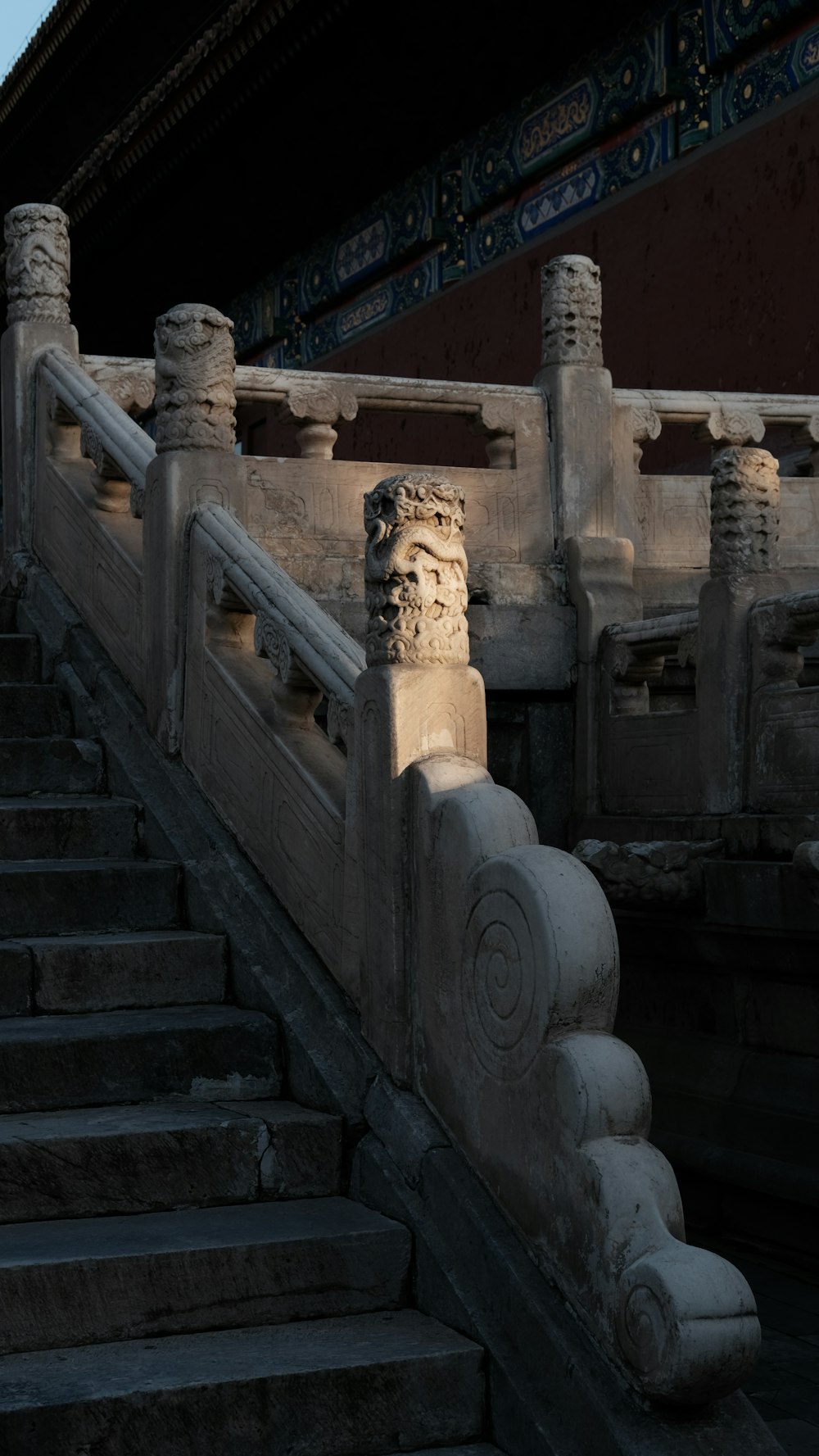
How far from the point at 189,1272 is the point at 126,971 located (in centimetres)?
117

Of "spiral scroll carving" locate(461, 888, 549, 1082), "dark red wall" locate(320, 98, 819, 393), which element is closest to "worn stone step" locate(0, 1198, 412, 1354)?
"spiral scroll carving" locate(461, 888, 549, 1082)

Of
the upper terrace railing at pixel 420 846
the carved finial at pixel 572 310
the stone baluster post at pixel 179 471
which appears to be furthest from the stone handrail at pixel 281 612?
the carved finial at pixel 572 310

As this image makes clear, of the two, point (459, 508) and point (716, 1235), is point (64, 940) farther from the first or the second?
point (716, 1235)

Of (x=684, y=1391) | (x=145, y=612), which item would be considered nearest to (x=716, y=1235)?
(x=145, y=612)

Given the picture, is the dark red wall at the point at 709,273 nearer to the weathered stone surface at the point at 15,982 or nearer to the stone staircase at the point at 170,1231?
the stone staircase at the point at 170,1231

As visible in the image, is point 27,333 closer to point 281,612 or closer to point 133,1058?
point 281,612

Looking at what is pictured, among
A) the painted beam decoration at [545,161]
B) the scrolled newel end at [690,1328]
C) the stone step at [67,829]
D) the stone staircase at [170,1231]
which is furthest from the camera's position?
the painted beam decoration at [545,161]

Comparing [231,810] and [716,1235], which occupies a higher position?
[231,810]

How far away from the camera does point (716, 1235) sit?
6.19 metres

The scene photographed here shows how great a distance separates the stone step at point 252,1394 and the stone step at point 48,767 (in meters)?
2.37

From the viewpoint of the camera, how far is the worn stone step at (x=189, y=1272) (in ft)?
11.1

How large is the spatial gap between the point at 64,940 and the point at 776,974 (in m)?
2.57

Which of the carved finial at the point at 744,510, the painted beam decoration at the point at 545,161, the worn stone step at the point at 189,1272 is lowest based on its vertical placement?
the worn stone step at the point at 189,1272

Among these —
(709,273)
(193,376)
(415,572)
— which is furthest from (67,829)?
(709,273)
